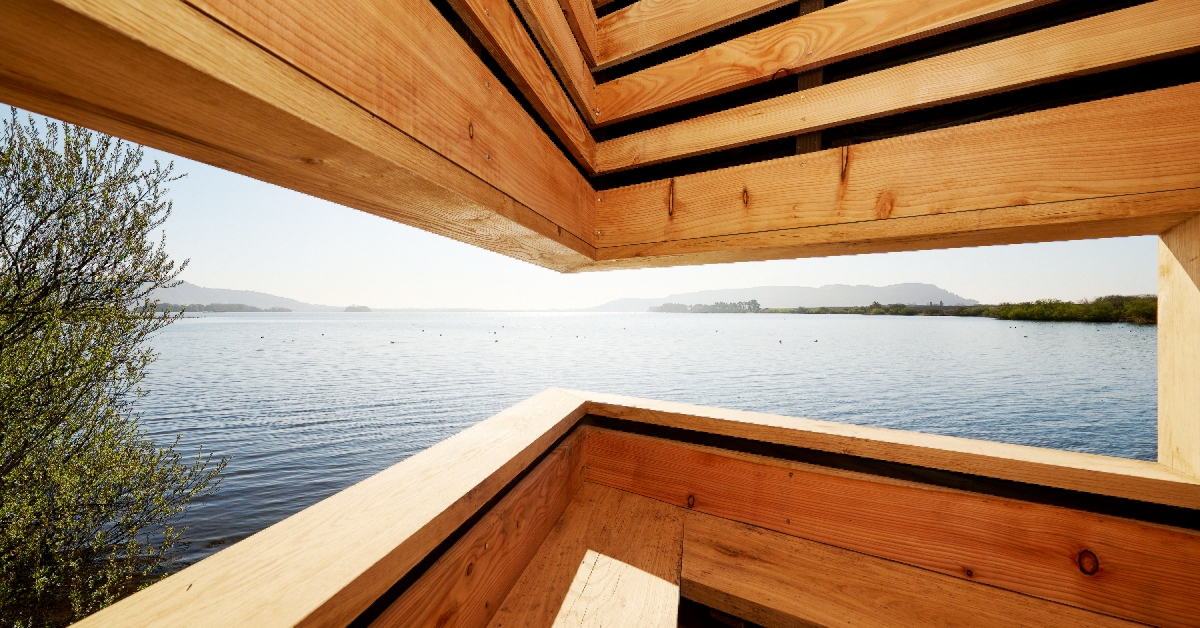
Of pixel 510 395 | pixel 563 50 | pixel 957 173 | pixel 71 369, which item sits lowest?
pixel 510 395

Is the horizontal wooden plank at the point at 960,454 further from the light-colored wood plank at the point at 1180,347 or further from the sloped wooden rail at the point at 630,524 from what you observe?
the light-colored wood plank at the point at 1180,347

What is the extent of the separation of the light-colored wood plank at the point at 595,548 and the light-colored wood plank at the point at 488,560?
58mm

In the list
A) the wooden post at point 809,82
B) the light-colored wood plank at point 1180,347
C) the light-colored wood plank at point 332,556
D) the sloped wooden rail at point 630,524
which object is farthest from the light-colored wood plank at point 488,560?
the light-colored wood plank at point 1180,347

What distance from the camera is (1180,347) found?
1.53m

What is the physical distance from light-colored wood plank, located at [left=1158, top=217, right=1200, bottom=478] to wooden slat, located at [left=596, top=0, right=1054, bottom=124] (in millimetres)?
994

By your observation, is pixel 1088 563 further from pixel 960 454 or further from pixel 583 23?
pixel 583 23

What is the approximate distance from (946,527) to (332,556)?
220 cm

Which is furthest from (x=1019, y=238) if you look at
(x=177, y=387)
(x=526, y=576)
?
(x=177, y=387)

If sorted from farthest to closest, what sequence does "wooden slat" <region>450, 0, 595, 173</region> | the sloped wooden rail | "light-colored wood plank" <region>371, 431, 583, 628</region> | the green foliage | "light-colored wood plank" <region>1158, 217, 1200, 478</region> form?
the green foliage < "light-colored wood plank" <region>1158, 217, 1200, 478</region> < "wooden slat" <region>450, 0, 595, 173</region> < "light-colored wood plank" <region>371, 431, 583, 628</region> < the sloped wooden rail

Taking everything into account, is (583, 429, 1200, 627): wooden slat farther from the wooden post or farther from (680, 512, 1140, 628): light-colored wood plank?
the wooden post

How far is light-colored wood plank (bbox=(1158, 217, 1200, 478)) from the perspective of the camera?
1.43 metres

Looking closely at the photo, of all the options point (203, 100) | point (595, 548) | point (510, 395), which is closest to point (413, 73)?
point (203, 100)

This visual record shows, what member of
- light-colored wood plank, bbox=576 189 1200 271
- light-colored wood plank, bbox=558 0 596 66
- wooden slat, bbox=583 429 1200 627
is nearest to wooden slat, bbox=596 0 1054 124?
light-colored wood plank, bbox=558 0 596 66

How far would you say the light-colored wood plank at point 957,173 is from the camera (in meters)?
1.32
